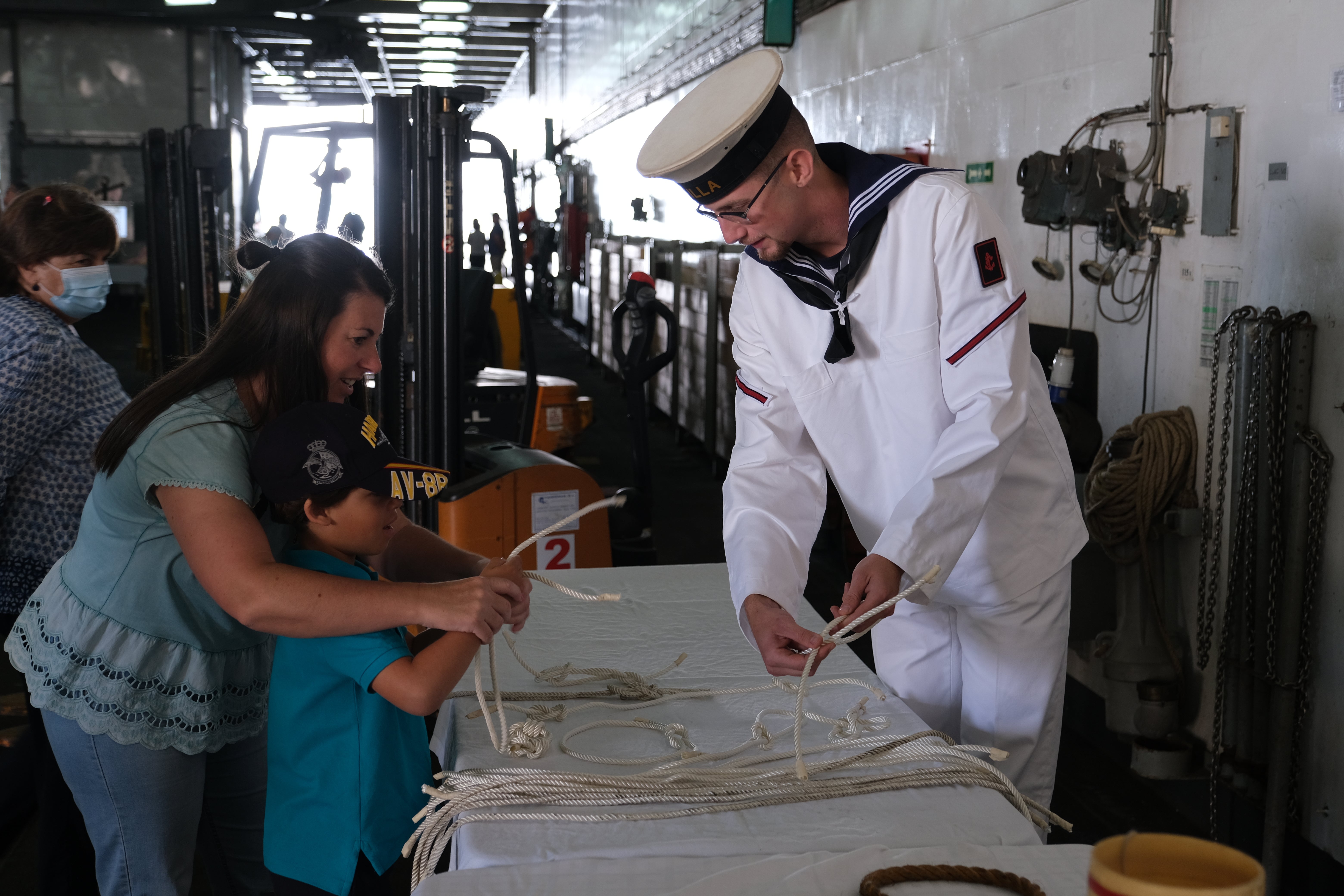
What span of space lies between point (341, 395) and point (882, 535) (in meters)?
0.80

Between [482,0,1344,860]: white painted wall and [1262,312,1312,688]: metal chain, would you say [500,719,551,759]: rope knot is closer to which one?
[482,0,1344,860]: white painted wall

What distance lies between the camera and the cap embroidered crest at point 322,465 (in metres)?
1.40

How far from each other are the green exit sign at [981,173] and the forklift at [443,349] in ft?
5.36

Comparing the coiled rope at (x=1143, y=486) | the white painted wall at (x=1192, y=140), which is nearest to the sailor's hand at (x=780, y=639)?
the white painted wall at (x=1192, y=140)

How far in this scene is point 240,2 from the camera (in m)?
13.6

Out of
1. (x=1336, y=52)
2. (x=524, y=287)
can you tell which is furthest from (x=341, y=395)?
(x=524, y=287)

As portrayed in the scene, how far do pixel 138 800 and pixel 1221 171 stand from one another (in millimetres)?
2681

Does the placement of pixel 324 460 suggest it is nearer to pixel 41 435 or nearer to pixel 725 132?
pixel 725 132

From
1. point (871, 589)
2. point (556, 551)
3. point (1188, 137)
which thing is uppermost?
point (1188, 137)

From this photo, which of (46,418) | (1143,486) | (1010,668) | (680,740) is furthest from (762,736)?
(1143,486)

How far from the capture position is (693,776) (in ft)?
4.63

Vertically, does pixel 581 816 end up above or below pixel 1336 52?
below

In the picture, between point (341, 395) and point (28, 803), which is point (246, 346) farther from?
point (28, 803)

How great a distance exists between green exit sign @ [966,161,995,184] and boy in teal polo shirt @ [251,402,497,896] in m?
3.02
